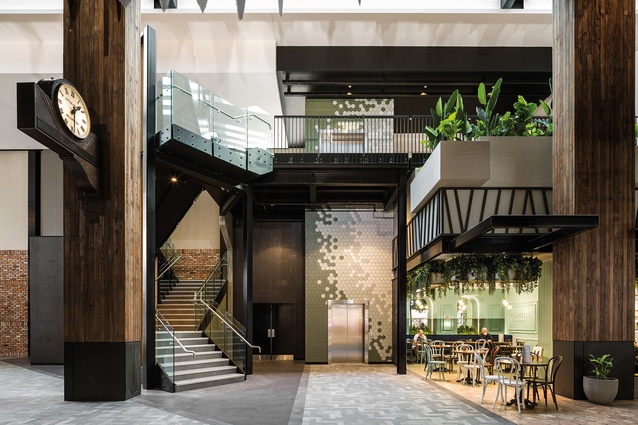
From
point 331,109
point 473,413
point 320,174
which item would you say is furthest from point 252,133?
point 473,413

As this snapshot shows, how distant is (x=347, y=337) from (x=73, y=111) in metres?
12.1

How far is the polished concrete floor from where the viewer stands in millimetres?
8305

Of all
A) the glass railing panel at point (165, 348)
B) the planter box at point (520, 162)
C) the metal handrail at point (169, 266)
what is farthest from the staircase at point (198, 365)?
the planter box at point (520, 162)

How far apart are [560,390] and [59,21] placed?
14.0m

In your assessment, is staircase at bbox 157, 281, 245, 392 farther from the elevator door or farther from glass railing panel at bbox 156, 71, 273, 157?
the elevator door

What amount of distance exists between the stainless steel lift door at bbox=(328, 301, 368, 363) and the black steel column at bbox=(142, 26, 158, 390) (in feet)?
26.6

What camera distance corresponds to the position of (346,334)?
1891cm

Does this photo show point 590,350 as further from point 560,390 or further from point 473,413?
point 473,413

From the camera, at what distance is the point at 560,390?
1066 cm

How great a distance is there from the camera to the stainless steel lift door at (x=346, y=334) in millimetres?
18844

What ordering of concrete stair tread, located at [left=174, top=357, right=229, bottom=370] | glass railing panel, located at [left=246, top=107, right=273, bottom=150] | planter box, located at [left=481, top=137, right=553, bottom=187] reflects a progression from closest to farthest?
planter box, located at [left=481, top=137, right=553, bottom=187] < concrete stair tread, located at [left=174, top=357, right=229, bottom=370] < glass railing panel, located at [left=246, top=107, right=273, bottom=150]

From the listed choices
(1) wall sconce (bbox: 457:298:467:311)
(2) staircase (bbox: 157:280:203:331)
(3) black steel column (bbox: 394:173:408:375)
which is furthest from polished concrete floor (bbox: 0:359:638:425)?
(1) wall sconce (bbox: 457:298:467:311)

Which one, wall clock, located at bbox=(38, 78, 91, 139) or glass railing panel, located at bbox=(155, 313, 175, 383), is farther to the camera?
glass railing panel, located at bbox=(155, 313, 175, 383)

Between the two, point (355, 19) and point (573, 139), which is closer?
point (573, 139)
